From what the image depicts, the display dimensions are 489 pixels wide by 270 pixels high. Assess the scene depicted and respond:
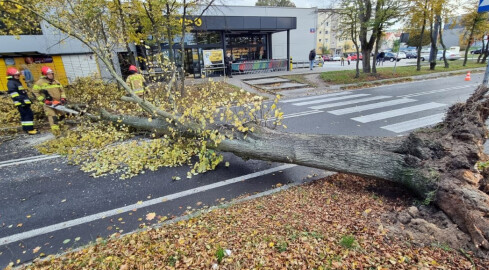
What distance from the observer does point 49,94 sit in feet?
23.9

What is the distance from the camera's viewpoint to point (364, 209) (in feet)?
10.0

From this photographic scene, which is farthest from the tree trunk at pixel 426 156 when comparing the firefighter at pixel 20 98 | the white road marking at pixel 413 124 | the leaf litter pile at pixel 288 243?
the firefighter at pixel 20 98

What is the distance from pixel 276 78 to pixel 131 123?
39.5ft

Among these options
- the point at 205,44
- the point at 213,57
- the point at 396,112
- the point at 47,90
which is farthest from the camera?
the point at 213,57

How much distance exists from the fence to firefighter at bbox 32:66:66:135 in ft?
44.8

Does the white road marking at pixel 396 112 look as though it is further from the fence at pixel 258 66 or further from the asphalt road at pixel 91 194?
the fence at pixel 258 66

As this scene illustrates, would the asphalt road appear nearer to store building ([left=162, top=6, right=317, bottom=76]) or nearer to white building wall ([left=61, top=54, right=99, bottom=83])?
store building ([left=162, top=6, right=317, bottom=76])

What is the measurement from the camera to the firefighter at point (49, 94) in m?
7.12

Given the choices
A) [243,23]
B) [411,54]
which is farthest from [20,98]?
[411,54]

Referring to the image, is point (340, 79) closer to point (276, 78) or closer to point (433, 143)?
point (276, 78)

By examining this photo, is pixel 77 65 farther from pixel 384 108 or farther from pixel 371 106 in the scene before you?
pixel 384 108

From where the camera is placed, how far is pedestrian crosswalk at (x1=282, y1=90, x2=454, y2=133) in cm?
708

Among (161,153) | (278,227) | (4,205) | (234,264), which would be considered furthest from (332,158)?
(4,205)

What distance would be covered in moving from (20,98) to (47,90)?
0.89m
